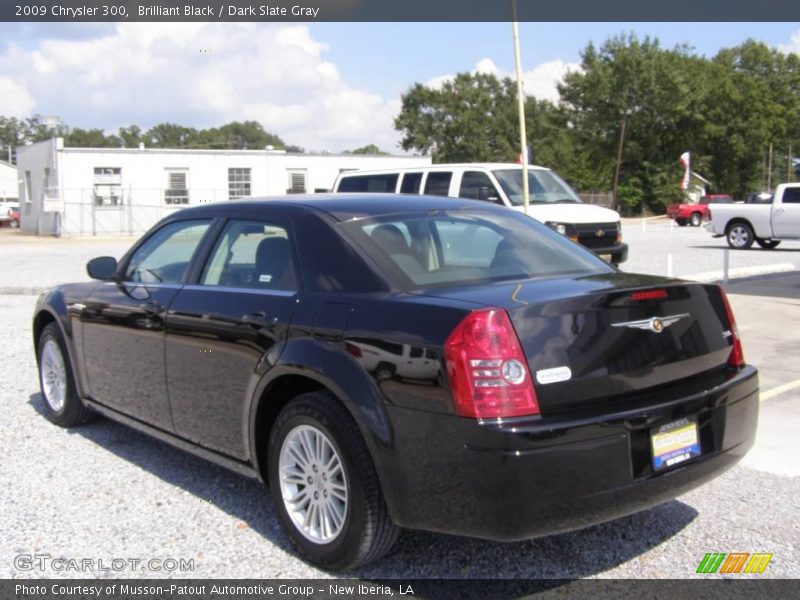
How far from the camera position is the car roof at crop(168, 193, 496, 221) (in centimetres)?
419

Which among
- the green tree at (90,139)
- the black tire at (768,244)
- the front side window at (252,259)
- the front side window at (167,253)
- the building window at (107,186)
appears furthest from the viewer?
the green tree at (90,139)

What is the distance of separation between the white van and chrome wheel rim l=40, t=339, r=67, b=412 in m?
8.70

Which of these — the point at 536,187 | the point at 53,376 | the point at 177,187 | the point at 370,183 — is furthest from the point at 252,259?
the point at 177,187

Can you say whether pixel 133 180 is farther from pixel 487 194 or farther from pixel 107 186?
pixel 487 194

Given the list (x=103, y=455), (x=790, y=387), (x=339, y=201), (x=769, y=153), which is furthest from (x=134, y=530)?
(x=769, y=153)

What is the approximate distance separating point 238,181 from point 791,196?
2837 centimetres

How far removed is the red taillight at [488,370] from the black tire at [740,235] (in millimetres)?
21671

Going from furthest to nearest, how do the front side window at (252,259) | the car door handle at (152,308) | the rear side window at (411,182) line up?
1. the rear side window at (411,182)
2. the car door handle at (152,308)
3. the front side window at (252,259)

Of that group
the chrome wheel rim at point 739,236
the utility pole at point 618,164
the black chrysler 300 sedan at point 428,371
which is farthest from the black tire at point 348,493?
the utility pole at point 618,164

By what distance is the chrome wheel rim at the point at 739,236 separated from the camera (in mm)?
23031

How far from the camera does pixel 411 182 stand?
14.6m

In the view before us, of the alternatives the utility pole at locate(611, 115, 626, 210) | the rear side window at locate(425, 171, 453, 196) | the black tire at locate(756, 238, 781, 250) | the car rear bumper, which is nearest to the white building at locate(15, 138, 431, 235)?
the black tire at locate(756, 238, 781, 250)

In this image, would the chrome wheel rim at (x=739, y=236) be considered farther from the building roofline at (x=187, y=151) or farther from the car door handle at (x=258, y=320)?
the building roofline at (x=187, y=151)

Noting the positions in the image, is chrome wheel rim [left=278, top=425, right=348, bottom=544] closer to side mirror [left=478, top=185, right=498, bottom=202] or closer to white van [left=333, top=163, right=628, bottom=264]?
white van [left=333, top=163, right=628, bottom=264]
